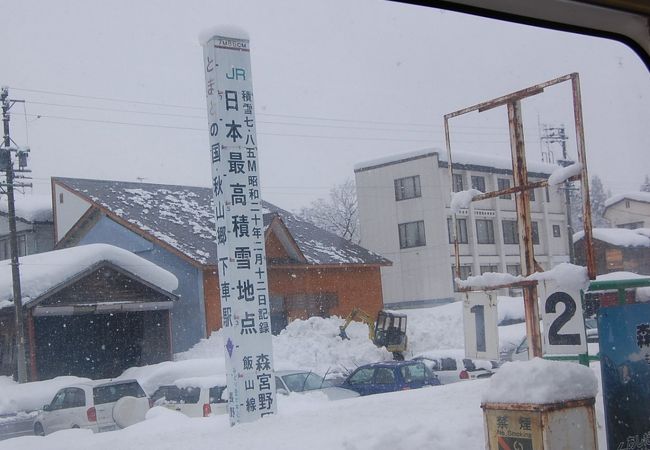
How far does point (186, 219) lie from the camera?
508 centimetres

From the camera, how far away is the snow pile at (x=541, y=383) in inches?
121

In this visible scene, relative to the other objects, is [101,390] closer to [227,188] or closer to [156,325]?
[156,325]

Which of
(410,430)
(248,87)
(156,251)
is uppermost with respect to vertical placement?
(248,87)

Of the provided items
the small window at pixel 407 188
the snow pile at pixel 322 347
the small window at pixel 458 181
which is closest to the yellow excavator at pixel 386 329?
the snow pile at pixel 322 347

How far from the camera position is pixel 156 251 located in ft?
15.5

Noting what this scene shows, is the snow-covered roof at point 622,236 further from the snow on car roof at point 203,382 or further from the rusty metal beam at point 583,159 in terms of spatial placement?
the snow on car roof at point 203,382

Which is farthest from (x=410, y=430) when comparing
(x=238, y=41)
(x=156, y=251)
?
(x=238, y=41)

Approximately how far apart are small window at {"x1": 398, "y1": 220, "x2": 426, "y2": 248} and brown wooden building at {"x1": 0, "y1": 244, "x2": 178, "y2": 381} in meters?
1.88

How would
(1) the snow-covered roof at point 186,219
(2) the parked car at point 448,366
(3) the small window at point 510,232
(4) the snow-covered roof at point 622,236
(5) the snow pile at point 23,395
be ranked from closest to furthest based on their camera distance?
(5) the snow pile at point 23,395, (4) the snow-covered roof at point 622,236, (1) the snow-covered roof at point 186,219, (3) the small window at point 510,232, (2) the parked car at point 448,366

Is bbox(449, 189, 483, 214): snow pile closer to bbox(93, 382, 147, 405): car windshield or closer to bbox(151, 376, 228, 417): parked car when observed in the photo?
bbox(151, 376, 228, 417): parked car

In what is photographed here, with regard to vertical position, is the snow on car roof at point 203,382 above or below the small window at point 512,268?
below

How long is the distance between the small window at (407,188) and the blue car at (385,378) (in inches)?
63.6

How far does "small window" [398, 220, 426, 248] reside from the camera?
18.3ft

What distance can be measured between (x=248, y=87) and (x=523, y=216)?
1.95 meters
